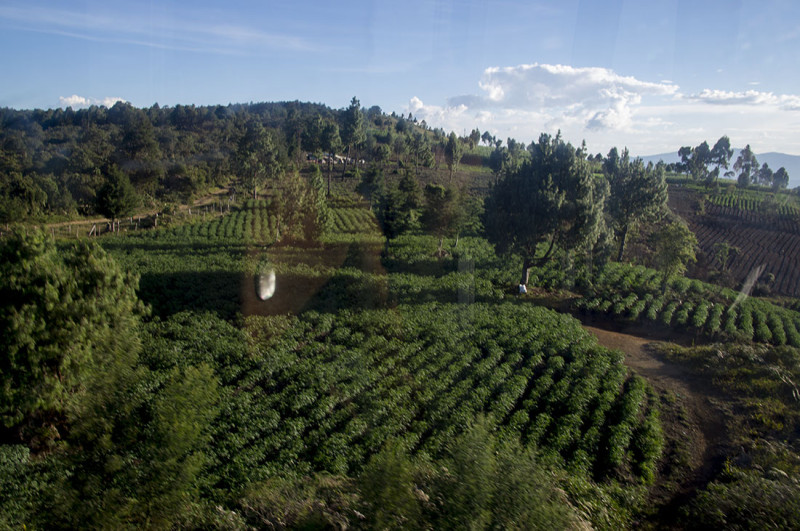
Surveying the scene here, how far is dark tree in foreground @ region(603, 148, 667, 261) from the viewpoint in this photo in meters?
42.0

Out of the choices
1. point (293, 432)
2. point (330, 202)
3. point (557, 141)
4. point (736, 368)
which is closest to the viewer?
point (293, 432)

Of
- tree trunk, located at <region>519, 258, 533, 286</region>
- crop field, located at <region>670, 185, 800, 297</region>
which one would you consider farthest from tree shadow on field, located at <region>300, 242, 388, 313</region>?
crop field, located at <region>670, 185, 800, 297</region>

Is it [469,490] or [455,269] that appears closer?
[469,490]

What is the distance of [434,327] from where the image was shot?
68.1 feet

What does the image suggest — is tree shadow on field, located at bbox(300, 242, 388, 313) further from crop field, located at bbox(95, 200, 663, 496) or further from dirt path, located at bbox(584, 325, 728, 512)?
dirt path, located at bbox(584, 325, 728, 512)

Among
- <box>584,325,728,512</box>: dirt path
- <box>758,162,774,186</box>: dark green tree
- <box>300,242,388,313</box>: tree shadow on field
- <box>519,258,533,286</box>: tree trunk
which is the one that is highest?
<box>758,162,774,186</box>: dark green tree

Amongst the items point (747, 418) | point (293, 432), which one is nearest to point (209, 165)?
point (293, 432)

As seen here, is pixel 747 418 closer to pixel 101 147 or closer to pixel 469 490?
pixel 469 490

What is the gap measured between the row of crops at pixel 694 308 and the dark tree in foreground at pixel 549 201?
17.4ft

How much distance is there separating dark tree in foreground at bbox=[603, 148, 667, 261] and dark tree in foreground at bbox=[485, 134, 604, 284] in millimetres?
17429

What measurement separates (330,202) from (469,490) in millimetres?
59073

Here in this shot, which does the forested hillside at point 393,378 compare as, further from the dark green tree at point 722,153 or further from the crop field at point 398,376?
the dark green tree at point 722,153

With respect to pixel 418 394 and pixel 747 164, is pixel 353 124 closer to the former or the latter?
pixel 418 394

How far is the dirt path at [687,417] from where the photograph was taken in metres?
12.8
